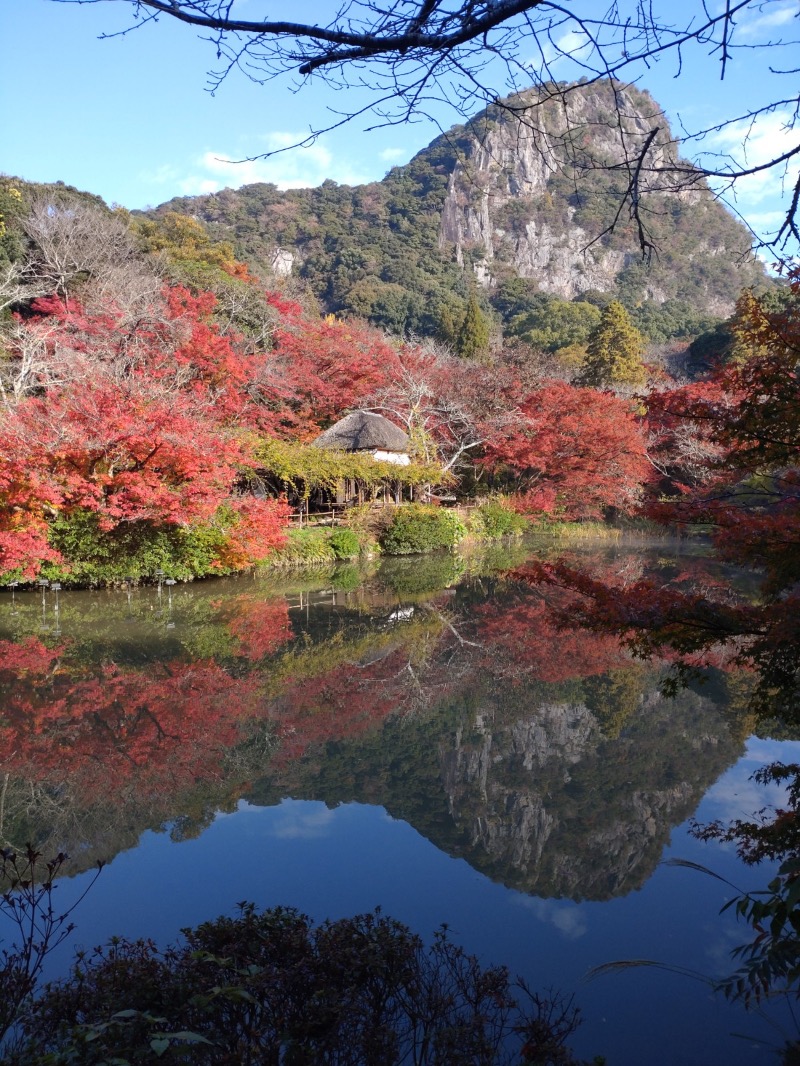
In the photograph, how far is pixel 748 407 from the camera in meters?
3.93

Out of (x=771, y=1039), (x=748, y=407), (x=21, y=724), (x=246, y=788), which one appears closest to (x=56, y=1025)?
(x=771, y=1039)

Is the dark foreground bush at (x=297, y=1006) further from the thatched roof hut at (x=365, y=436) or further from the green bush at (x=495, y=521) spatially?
the green bush at (x=495, y=521)

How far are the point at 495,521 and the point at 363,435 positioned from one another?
4.01 meters

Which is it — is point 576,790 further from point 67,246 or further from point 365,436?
point 67,246

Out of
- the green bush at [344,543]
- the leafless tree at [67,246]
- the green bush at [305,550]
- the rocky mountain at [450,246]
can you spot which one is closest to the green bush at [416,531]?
the green bush at [344,543]

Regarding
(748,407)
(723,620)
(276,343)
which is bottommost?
(723,620)

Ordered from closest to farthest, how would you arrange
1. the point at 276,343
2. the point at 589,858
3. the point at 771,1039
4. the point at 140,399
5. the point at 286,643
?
the point at 771,1039, the point at 589,858, the point at 286,643, the point at 140,399, the point at 276,343

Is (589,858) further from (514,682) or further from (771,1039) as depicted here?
(514,682)

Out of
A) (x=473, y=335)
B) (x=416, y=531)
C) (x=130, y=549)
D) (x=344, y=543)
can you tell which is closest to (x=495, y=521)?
(x=416, y=531)

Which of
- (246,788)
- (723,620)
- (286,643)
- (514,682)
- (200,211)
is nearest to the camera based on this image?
(723,620)

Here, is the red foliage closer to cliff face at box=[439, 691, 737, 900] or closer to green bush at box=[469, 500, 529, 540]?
green bush at box=[469, 500, 529, 540]

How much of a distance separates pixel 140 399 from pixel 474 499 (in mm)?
11200

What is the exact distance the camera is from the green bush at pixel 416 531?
16500 millimetres

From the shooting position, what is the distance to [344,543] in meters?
15.6
